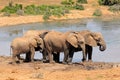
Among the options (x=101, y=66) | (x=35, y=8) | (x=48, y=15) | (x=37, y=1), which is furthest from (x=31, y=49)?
(x=37, y=1)

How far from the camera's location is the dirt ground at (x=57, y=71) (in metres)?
13.1

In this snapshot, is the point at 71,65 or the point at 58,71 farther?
the point at 71,65

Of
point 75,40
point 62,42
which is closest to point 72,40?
point 75,40

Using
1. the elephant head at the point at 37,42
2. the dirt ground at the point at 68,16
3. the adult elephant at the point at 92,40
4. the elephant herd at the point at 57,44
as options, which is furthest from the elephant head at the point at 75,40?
the dirt ground at the point at 68,16

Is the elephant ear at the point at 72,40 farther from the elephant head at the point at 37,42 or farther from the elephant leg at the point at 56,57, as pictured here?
the elephant leg at the point at 56,57

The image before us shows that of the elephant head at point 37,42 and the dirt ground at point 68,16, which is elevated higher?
the elephant head at point 37,42

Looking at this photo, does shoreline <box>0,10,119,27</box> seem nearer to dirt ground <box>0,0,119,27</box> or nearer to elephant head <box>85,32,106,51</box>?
dirt ground <box>0,0,119,27</box>

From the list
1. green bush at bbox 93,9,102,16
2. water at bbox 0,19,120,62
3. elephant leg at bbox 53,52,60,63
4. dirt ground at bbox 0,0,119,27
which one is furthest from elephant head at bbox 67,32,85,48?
green bush at bbox 93,9,102,16

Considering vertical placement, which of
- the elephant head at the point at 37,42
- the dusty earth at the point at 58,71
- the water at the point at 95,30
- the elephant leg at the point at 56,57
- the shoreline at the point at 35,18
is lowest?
the shoreline at the point at 35,18

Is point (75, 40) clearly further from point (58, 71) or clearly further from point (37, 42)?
point (58, 71)

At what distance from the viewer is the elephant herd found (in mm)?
16919

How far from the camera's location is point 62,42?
17.1 metres

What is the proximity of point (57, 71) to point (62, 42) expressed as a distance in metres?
2.25

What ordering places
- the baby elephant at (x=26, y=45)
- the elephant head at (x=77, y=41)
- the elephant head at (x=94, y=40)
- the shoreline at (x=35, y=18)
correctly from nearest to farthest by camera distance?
the elephant head at (x=77, y=41), the baby elephant at (x=26, y=45), the elephant head at (x=94, y=40), the shoreline at (x=35, y=18)
